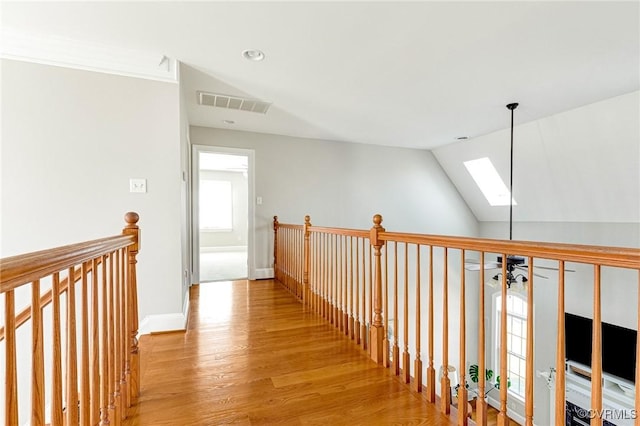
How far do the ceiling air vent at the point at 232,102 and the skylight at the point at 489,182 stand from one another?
3.94m

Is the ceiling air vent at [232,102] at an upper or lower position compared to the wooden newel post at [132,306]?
upper

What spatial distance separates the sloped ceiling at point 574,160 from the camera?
3.45 metres

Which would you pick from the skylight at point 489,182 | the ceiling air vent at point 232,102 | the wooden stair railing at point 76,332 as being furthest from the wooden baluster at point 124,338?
the skylight at point 489,182

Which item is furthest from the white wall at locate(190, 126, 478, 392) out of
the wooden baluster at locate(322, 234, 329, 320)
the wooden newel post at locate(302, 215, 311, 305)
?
the wooden baluster at locate(322, 234, 329, 320)

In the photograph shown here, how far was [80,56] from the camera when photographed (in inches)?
90.9

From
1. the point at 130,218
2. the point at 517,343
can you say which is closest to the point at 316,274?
the point at 130,218

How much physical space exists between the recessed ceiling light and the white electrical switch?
135cm

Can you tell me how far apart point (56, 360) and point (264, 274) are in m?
3.87

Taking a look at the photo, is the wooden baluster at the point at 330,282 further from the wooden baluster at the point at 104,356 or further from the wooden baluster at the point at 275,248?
the wooden baluster at the point at 104,356

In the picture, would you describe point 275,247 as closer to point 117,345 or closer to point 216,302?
point 216,302

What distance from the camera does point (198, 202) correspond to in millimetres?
4309

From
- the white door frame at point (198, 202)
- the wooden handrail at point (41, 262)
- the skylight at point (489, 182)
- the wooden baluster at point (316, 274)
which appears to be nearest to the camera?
the wooden handrail at point (41, 262)

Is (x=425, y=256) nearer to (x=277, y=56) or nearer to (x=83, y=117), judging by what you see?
(x=277, y=56)

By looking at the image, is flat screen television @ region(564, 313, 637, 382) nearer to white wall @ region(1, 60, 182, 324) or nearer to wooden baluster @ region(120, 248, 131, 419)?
wooden baluster @ region(120, 248, 131, 419)
